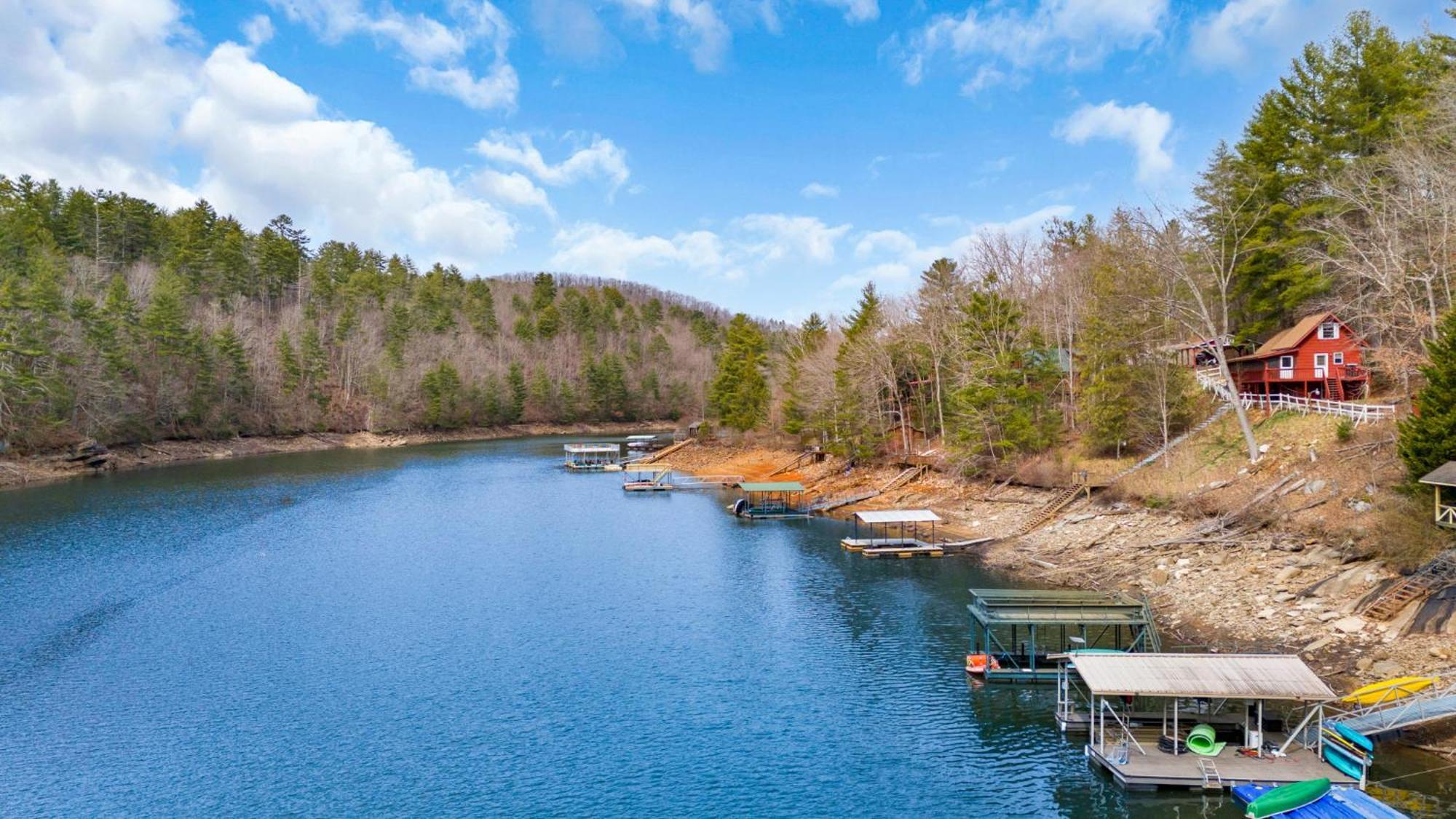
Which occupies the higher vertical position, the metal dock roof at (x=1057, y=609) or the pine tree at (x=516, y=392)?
the pine tree at (x=516, y=392)

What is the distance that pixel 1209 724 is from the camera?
2303cm

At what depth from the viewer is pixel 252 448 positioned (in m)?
114

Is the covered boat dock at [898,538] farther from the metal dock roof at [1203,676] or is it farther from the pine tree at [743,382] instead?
the pine tree at [743,382]

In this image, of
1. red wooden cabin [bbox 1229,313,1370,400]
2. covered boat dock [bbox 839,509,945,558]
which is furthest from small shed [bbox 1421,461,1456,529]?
covered boat dock [bbox 839,509,945,558]

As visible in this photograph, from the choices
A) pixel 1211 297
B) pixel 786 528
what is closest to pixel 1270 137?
pixel 1211 297

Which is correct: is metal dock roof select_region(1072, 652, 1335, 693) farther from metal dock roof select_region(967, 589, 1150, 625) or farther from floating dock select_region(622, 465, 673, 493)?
floating dock select_region(622, 465, 673, 493)

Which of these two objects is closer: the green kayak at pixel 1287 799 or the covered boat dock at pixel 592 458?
the green kayak at pixel 1287 799

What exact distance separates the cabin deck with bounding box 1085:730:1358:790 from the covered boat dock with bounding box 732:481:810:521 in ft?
143

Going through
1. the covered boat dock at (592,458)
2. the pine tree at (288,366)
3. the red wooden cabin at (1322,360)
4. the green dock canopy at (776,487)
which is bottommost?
the green dock canopy at (776,487)

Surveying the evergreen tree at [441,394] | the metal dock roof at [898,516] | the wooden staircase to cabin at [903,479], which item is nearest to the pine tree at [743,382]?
the wooden staircase to cabin at [903,479]

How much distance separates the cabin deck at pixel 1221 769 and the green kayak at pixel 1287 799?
3.28 feet

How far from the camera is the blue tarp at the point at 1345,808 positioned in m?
18.0

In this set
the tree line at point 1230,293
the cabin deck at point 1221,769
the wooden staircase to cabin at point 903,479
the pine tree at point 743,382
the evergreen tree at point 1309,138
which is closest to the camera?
the cabin deck at point 1221,769

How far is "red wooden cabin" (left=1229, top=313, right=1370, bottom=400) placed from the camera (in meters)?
45.5
